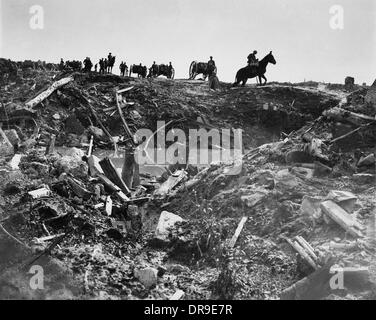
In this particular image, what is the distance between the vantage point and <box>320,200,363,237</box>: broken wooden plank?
20.0ft

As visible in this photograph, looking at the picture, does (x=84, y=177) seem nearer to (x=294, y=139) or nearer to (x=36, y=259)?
(x=36, y=259)

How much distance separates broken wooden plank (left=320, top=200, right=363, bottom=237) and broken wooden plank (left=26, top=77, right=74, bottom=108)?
33.9 feet

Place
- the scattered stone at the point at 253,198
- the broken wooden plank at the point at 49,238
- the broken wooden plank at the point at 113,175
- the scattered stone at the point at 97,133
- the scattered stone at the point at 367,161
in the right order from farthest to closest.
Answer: the scattered stone at the point at 97,133, the broken wooden plank at the point at 113,175, the scattered stone at the point at 367,161, the scattered stone at the point at 253,198, the broken wooden plank at the point at 49,238

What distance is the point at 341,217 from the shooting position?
6254 mm

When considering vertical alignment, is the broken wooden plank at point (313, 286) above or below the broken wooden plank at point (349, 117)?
below

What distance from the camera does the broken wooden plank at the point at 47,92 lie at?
13.4 metres

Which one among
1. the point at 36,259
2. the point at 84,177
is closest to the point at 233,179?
the point at 84,177

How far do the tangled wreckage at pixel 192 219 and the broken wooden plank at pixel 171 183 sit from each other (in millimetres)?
31

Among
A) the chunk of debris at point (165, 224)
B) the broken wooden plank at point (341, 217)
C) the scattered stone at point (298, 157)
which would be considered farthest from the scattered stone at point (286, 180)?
the chunk of debris at point (165, 224)

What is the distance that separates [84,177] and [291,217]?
489cm

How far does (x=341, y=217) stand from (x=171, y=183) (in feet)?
16.3

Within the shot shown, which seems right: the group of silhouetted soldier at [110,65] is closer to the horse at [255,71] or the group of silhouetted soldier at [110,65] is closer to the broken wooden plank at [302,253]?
the horse at [255,71]

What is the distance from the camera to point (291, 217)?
23.0 ft

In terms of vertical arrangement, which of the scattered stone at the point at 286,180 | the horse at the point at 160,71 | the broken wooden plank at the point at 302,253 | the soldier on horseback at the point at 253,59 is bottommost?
the broken wooden plank at the point at 302,253
